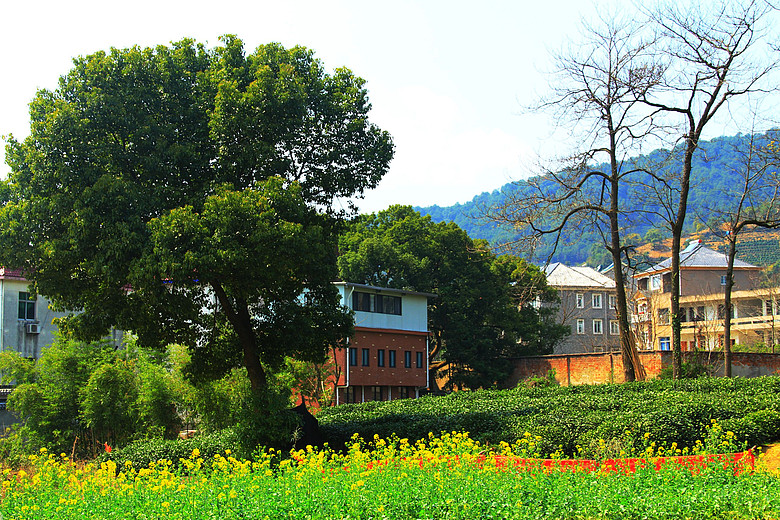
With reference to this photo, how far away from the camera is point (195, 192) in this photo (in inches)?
687

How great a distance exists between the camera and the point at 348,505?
7535 mm

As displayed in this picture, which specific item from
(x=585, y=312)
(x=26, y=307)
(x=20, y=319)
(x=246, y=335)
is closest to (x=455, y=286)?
(x=26, y=307)

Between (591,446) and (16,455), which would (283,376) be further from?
(591,446)

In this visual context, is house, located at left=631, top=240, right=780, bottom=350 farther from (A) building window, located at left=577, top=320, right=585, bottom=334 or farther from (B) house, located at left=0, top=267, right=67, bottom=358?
(B) house, located at left=0, top=267, right=67, bottom=358

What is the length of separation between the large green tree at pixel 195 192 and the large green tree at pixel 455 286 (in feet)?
78.3

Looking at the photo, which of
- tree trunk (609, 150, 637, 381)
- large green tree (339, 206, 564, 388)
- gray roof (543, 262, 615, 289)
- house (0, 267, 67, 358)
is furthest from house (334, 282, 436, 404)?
gray roof (543, 262, 615, 289)

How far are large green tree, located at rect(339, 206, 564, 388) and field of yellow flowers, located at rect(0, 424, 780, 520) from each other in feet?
109

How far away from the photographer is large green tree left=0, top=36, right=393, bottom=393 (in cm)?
1588

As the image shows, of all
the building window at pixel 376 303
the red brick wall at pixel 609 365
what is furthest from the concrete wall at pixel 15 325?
the red brick wall at pixel 609 365

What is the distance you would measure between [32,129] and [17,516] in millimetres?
11434

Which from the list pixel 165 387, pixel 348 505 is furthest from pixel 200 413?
pixel 348 505

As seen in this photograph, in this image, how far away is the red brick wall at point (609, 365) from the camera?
29578 millimetres

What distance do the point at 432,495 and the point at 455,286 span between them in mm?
37887

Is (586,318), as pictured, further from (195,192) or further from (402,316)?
(195,192)
